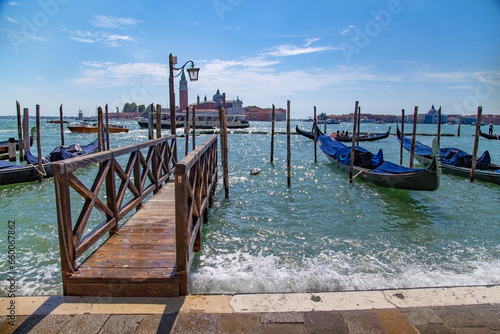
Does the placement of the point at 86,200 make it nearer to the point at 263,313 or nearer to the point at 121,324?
the point at 121,324

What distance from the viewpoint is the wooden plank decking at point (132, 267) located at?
2572 millimetres

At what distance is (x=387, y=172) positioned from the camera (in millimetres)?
9461

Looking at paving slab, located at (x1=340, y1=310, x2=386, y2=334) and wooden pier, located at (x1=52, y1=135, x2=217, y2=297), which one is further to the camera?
wooden pier, located at (x1=52, y1=135, x2=217, y2=297)

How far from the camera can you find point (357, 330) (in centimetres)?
217

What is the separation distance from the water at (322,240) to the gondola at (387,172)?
1.20 ft

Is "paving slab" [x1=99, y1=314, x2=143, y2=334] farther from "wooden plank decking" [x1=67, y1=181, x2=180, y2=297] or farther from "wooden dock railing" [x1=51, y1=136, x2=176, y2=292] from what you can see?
"wooden dock railing" [x1=51, y1=136, x2=176, y2=292]

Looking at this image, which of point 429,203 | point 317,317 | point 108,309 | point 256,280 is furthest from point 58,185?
point 429,203

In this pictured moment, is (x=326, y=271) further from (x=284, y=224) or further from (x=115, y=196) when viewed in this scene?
(x=115, y=196)

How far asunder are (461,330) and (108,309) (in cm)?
239

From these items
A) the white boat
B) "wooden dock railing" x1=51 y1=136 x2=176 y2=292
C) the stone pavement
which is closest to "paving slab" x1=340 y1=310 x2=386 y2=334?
the stone pavement

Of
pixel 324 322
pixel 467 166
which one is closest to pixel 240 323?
pixel 324 322

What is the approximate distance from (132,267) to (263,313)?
47.3 inches

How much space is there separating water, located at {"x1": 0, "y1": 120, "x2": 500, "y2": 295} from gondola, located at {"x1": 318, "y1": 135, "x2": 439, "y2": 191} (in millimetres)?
365

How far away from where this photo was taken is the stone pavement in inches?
85.4
